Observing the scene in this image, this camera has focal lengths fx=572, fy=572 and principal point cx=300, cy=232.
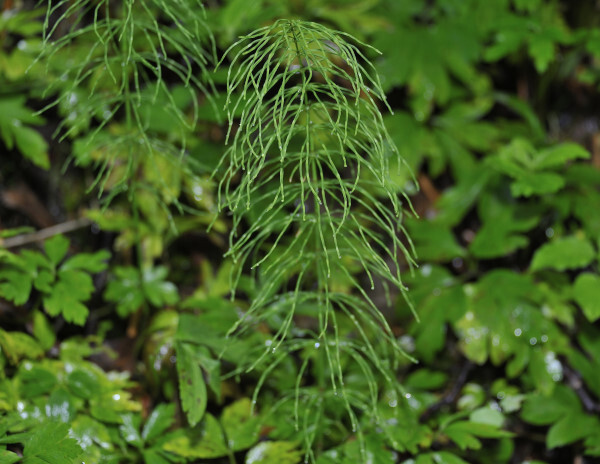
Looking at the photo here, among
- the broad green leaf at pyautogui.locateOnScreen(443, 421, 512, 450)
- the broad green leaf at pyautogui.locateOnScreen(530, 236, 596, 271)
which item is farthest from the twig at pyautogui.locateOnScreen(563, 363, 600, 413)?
the broad green leaf at pyautogui.locateOnScreen(443, 421, 512, 450)

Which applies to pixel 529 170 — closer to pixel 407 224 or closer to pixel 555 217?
pixel 555 217

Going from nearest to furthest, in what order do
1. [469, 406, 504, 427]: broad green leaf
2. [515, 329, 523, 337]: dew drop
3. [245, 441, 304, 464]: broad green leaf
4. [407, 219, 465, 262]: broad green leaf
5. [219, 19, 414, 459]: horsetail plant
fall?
[219, 19, 414, 459]: horsetail plant → [245, 441, 304, 464]: broad green leaf → [469, 406, 504, 427]: broad green leaf → [515, 329, 523, 337]: dew drop → [407, 219, 465, 262]: broad green leaf

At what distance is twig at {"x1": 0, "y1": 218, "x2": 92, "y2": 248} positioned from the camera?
2268 millimetres

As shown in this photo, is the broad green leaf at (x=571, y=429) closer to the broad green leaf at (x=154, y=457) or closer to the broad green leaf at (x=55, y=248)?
the broad green leaf at (x=154, y=457)

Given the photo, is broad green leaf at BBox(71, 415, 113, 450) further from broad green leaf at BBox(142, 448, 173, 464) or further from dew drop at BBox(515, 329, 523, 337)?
dew drop at BBox(515, 329, 523, 337)

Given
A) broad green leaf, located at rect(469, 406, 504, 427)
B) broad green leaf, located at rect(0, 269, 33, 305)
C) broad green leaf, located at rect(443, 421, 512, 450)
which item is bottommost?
broad green leaf, located at rect(469, 406, 504, 427)

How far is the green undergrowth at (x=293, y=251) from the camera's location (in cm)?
168

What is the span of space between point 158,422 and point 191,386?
174mm

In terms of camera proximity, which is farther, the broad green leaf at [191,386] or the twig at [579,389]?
the twig at [579,389]

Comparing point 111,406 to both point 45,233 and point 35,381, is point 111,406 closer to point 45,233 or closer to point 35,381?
point 35,381

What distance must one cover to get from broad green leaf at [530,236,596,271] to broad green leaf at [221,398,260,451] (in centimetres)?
121

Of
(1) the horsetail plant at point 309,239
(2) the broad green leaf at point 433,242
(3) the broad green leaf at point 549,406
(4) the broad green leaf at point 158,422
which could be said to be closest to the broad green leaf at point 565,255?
(2) the broad green leaf at point 433,242

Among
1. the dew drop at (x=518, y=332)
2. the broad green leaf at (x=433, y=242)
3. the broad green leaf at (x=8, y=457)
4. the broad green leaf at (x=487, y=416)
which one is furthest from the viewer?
the broad green leaf at (x=433, y=242)

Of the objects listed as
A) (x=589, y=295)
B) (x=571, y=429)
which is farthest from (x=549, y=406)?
(x=589, y=295)
